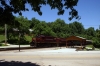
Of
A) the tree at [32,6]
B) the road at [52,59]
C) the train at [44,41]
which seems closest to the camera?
the tree at [32,6]

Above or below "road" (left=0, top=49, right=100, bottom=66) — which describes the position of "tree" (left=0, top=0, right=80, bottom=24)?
above

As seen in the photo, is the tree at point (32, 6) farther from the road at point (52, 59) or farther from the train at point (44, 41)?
the train at point (44, 41)

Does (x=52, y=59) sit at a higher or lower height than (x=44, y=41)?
lower

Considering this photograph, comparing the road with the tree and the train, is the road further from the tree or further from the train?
the train

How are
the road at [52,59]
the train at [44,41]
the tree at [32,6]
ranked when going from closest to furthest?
the tree at [32,6]
the road at [52,59]
the train at [44,41]

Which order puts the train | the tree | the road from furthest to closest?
the train → the road → the tree

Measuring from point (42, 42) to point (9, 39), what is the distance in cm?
2873

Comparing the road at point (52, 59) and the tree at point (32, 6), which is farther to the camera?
the road at point (52, 59)

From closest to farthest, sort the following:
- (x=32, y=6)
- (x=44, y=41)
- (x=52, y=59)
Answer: (x=32, y=6), (x=52, y=59), (x=44, y=41)

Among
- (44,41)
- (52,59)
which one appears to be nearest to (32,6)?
(52,59)

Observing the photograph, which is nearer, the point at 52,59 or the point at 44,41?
the point at 52,59

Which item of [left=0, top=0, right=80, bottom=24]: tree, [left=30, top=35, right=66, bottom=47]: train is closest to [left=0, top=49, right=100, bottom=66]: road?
[left=0, top=0, right=80, bottom=24]: tree

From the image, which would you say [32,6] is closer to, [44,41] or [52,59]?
[52,59]

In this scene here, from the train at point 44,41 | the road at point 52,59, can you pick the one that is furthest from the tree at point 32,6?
the train at point 44,41
